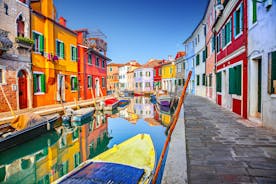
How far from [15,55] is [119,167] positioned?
38.7 feet

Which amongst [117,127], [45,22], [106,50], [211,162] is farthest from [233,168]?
[106,50]

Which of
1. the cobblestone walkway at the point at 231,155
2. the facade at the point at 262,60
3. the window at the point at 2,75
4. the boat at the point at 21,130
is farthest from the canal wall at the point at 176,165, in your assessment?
the window at the point at 2,75

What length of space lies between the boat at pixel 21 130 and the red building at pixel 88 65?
36.2 feet

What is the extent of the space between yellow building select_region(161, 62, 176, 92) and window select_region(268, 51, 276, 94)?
105 feet

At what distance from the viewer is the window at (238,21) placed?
8.71 m

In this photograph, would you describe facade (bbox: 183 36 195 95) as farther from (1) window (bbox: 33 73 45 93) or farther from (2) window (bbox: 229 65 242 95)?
(1) window (bbox: 33 73 45 93)

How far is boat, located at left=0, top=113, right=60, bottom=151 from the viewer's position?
837cm

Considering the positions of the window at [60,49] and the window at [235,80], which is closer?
the window at [235,80]

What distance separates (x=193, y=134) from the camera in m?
5.75

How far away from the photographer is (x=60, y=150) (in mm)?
9250

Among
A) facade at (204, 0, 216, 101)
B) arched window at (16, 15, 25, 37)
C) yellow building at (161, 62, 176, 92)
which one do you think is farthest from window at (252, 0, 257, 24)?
yellow building at (161, 62, 176, 92)

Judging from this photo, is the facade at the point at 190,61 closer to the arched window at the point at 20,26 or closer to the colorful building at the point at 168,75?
the colorful building at the point at 168,75

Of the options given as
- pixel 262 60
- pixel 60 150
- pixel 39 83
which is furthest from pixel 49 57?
pixel 262 60

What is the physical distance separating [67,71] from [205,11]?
1571 cm
